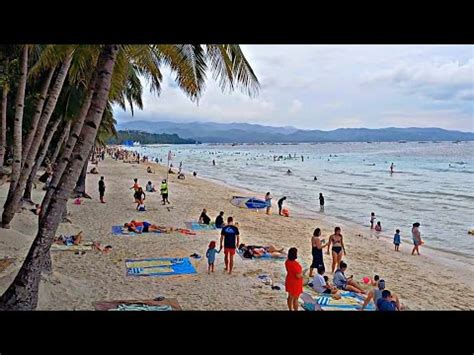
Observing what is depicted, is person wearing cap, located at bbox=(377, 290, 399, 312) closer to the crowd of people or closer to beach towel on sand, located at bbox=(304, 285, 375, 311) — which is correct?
the crowd of people

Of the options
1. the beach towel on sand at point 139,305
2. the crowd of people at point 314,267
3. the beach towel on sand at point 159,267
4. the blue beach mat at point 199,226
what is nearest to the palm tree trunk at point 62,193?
the beach towel on sand at point 139,305

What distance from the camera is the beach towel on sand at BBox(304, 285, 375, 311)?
21.0ft

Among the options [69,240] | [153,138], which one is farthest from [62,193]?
[153,138]

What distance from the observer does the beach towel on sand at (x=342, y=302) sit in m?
6.39

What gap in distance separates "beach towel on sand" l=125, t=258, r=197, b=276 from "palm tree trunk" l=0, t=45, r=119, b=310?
296 cm

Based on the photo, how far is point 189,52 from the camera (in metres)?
6.05

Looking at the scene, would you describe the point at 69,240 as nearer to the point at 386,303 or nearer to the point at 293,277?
the point at 293,277

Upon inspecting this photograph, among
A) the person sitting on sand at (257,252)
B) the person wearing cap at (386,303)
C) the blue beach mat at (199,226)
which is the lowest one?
the blue beach mat at (199,226)

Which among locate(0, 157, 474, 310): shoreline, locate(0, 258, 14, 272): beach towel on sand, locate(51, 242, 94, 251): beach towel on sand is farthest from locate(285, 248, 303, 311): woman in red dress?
locate(51, 242, 94, 251): beach towel on sand

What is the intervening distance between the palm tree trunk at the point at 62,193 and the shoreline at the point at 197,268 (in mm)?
755

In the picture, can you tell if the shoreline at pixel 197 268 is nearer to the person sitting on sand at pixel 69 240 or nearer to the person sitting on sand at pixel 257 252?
the person sitting on sand at pixel 257 252

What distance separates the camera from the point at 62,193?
438 cm

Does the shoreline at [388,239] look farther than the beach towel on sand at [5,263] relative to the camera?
Yes
